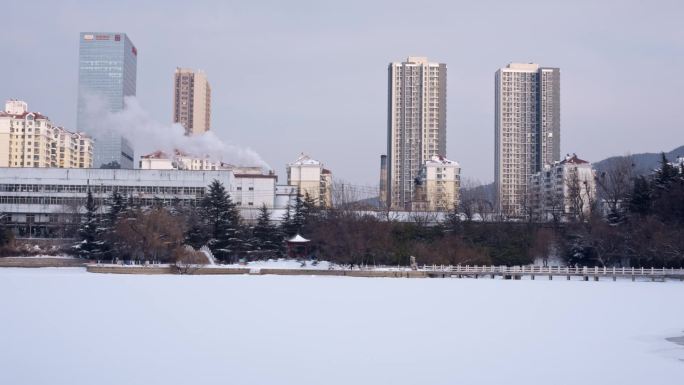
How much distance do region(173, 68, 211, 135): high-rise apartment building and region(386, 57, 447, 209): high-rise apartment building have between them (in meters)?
Result: 69.6

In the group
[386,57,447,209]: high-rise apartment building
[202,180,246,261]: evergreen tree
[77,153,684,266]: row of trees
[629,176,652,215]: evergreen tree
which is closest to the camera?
[77,153,684,266]: row of trees

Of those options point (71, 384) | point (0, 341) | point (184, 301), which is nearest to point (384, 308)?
point (184, 301)

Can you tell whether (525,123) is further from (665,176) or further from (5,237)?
(5,237)

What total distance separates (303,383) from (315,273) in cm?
3032

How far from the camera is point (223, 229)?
1670 inches

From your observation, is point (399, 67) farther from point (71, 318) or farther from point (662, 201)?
point (71, 318)

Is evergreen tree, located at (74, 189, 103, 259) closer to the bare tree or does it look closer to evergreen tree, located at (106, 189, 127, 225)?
evergreen tree, located at (106, 189, 127, 225)

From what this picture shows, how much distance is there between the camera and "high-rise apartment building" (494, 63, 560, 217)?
99438mm

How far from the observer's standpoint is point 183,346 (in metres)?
11.6

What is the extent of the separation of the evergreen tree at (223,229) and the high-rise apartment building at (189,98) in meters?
117

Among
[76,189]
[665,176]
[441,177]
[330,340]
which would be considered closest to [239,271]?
[76,189]

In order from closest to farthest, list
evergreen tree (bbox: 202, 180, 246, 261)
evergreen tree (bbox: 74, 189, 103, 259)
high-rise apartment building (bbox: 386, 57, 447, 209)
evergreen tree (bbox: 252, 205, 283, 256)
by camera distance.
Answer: evergreen tree (bbox: 74, 189, 103, 259) < evergreen tree (bbox: 202, 180, 246, 261) < evergreen tree (bbox: 252, 205, 283, 256) < high-rise apartment building (bbox: 386, 57, 447, 209)

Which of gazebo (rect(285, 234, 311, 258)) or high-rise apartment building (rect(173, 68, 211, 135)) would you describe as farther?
high-rise apartment building (rect(173, 68, 211, 135))

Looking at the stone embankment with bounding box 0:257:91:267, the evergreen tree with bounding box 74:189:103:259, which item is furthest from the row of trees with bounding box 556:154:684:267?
the stone embankment with bounding box 0:257:91:267
